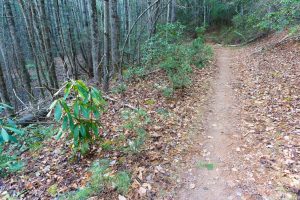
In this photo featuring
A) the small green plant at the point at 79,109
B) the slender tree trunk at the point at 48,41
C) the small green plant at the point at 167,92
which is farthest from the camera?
the slender tree trunk at the point at 48,41

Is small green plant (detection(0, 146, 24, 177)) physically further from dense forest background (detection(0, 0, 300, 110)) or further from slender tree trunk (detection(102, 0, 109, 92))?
slender tree trunk (detection(102, 0, 109, 92))

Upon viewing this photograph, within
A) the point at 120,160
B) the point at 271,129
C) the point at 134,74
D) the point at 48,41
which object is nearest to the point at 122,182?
the point at 120,160

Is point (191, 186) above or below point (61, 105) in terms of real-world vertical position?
below

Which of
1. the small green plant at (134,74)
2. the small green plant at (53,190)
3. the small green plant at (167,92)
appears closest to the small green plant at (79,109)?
the small green plant at (53,190)

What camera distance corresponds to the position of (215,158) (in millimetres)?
4047

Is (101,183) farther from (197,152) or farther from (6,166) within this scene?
(6,166)

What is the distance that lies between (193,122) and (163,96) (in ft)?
4.72

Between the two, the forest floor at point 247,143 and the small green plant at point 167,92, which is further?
the small green plant at point 167,92

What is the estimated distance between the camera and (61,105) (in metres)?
3.22

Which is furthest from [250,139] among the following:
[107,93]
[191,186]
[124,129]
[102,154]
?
[107,93]

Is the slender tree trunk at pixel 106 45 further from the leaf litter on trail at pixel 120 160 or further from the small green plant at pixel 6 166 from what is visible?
the small green plant at pixel 6 166

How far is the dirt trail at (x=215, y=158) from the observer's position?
335 cm

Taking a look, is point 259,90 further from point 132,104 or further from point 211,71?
point 132,104

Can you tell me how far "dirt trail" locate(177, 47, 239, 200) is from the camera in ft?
11.0
